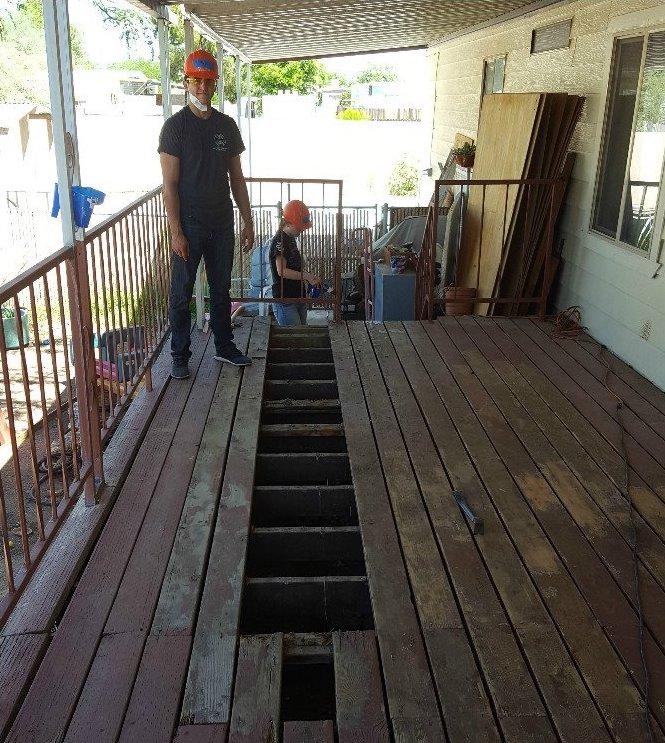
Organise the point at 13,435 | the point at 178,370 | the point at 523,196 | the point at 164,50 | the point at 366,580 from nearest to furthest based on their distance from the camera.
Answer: the point at 13,435 < the point at 366,580 < the point at 178,370 < the point at 164,50 < the point at 523,196

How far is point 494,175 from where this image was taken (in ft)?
22.6

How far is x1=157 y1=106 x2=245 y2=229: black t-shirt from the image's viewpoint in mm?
3990

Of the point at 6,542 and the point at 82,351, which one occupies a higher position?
the point at 82,351

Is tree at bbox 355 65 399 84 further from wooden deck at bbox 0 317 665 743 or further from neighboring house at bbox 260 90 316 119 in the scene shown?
wooden deck at bbox 0 317 665 743

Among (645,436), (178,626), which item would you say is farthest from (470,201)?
(178,626)

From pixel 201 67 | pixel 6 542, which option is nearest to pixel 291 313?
pixel 201 67

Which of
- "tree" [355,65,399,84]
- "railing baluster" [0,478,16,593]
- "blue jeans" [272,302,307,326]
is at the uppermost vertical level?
"tree" [355,65,399,84]

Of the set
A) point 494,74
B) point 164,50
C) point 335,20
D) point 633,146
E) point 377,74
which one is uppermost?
point 377,74

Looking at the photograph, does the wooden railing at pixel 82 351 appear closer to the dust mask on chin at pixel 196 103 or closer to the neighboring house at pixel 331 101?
the dust mask on chin at pixel 196 103

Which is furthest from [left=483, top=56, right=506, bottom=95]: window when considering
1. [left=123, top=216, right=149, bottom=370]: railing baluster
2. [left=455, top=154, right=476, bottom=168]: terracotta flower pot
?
[left=123, top=216, right=149, bottom=370]: railing baluster

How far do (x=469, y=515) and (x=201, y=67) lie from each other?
2.74m

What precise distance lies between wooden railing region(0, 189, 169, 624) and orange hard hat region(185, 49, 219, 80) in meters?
0.76

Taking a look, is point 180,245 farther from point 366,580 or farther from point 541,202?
point 541,202

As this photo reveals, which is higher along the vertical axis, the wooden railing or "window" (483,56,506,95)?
"window" (483,56,506,95)
